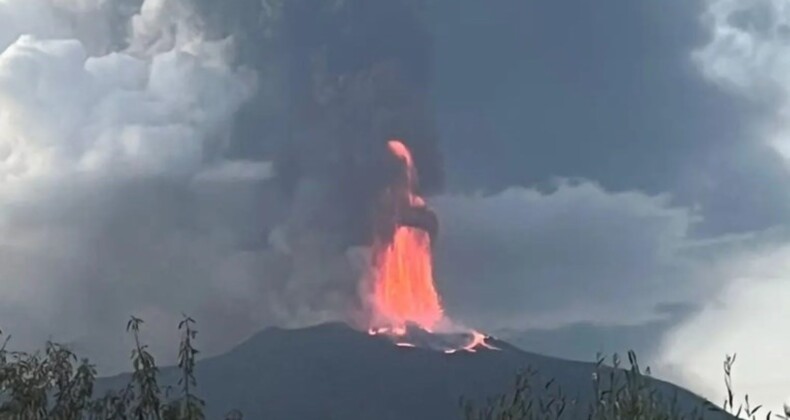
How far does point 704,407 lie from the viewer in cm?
1619

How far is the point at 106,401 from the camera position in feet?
72.1

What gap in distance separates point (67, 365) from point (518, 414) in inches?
370

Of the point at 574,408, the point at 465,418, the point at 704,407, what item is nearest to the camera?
the point at 704,407

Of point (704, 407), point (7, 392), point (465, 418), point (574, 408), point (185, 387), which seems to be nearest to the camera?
point (704, 407)

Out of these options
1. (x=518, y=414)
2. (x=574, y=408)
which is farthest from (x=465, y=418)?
(x=574, y=408)

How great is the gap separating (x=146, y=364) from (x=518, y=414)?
7.09 meters

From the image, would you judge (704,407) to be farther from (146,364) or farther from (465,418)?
(146,364)

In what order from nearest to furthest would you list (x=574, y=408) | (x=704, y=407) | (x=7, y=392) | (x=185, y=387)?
(x=704, y=407), (x=574, y=408), (x=185, y=387), (x=7, y=392)

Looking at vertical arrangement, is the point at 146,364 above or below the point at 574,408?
above

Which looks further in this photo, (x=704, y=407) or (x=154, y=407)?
(x=154, y=407)

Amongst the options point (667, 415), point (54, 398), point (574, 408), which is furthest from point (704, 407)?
point (54, 398)

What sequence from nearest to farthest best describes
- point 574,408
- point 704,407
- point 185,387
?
point 704,407
point 574,408
point 185,387

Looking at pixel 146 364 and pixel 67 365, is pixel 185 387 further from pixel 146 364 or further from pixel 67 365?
pixel 67 365

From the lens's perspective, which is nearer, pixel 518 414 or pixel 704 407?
pixel 704 407
